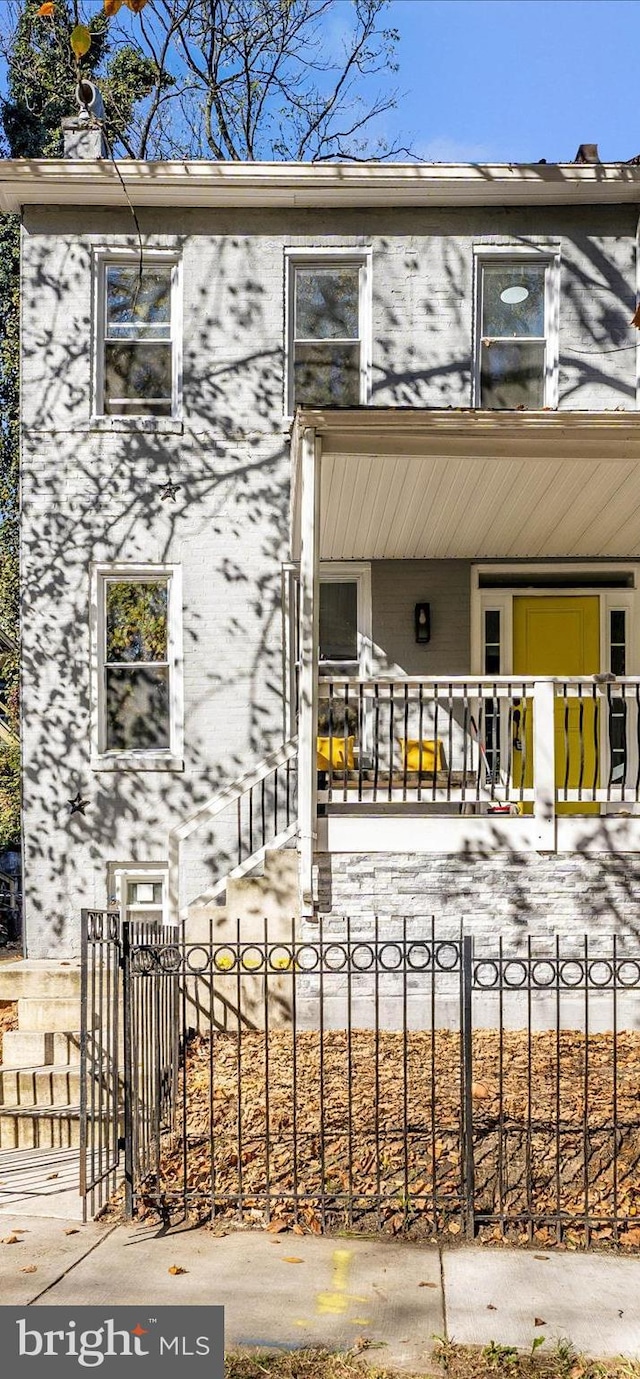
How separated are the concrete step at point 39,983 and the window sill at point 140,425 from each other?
5215 mm

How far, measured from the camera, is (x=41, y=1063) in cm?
852

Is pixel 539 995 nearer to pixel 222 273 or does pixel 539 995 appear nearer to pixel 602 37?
pixel 222 273

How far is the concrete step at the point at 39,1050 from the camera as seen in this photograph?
27.9ft

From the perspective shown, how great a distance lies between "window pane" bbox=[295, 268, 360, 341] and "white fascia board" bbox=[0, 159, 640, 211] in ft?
2.18

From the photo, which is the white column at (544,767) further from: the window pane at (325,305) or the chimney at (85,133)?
the chimney at (85,133)

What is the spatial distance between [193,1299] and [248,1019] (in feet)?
12.2

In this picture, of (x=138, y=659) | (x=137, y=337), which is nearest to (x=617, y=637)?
(x=138, y=659)

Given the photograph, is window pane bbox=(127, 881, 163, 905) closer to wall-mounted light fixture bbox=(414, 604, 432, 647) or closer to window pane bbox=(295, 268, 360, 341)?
wall-mounted light fixture bbox=(414, 604, 432, 647)

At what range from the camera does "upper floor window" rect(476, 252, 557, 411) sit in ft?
38.5

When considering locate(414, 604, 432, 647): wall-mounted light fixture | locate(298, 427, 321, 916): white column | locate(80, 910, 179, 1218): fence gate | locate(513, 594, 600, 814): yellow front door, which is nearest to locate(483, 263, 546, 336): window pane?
locate(513, 594, 600, 814): yellow front door

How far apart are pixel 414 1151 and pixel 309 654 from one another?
348cm

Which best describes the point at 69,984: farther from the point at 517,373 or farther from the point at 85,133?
the point at 85,133

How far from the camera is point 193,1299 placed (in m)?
4.67

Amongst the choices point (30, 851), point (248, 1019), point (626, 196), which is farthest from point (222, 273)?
point (248, 1019)
